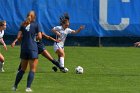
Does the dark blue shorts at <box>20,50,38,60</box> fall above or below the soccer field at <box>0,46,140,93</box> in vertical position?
above

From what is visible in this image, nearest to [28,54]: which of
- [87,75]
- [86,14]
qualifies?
[87,75]

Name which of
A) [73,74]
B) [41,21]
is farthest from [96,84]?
[41,21]

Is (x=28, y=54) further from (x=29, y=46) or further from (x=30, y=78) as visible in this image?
(x=30, y=78)

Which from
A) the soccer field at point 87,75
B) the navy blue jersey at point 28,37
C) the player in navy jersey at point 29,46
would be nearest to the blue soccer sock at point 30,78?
the player in navy jersey at point 29,46

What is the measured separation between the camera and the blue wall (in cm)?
3219

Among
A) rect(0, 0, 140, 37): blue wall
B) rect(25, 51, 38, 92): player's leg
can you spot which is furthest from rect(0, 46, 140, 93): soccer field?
rect(0, 0, 140, 37): blue wall

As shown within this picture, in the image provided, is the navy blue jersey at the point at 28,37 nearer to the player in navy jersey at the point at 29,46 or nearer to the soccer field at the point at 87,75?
the player in navy jersey at the point at 29,46

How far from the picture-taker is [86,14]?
3262cm

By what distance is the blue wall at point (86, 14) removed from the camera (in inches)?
1267

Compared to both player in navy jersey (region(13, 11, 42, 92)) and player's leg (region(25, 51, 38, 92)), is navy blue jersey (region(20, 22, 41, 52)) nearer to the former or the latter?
player in navy jersey (region(13, 11, 42, 92))

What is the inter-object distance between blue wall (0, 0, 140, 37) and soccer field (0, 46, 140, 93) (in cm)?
483

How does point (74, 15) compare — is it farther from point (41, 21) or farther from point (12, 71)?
point (12, 71)

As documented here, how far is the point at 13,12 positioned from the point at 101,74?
47.0 feet

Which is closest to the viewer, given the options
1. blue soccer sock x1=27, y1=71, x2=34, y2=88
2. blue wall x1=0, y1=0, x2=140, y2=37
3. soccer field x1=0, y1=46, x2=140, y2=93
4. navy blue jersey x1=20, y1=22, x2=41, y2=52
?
blue soccer sock x1=27, y1=71, x2=34, y2=88
